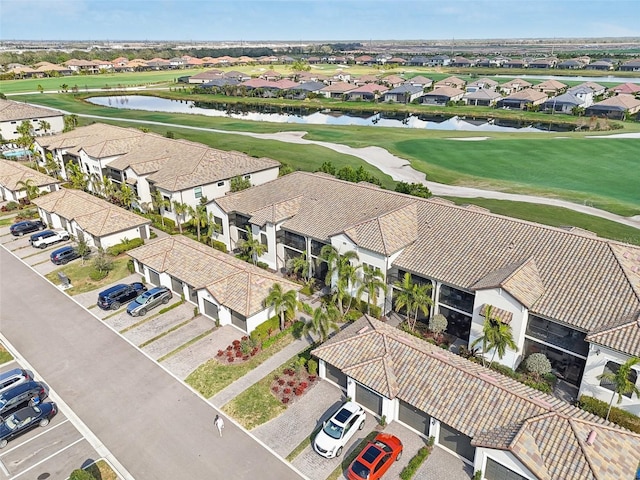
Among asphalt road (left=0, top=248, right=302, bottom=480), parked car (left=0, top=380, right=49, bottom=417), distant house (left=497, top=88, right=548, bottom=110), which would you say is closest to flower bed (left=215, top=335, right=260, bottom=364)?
asphalt road (left=0, top=248, right=302, bottom=480)

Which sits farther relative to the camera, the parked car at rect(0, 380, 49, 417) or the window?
the parked car at rect(0, 380, 49, 417)

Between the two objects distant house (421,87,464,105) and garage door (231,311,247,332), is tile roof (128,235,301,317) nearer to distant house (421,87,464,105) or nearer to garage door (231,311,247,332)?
garage door (231,311,247,332)

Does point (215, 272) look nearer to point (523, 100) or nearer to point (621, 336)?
point (621, 336)

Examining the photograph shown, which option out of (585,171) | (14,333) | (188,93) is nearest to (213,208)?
(14,333)

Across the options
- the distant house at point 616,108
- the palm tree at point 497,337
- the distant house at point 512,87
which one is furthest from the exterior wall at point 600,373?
the distant house at point 512,87

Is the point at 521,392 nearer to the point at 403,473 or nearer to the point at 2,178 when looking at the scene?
the point at 403,473
